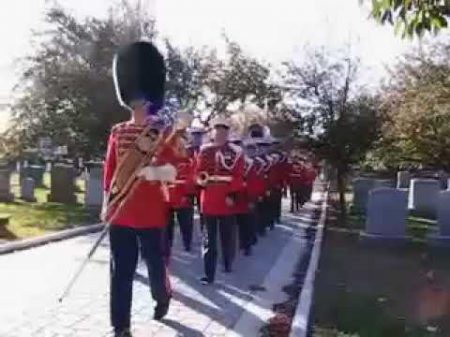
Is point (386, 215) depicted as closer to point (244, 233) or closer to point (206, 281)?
point (244, 233)

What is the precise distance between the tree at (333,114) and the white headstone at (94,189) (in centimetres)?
593

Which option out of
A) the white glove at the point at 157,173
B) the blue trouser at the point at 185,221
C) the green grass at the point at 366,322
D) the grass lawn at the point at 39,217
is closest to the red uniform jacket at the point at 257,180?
the blue trouser at the point at 185,221

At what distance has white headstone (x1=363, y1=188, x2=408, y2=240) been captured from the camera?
1634 cm

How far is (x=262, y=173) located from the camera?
16.7 meters

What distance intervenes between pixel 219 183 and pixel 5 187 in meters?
15.3

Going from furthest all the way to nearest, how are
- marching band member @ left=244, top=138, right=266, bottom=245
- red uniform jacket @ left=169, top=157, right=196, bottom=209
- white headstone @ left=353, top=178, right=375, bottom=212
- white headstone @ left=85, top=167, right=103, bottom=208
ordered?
white headstone @ left=353, top=178, right=375, bottom=212
white headstone @ left=85, top=167, right=103, bottom=208
marching band member @ left=244, top=138, right=266, bottom=245
red uniform jacket @ left=169, top=157, right=196, bottom=209

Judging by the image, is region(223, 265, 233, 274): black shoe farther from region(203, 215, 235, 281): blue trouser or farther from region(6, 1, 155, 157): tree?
region(6, 1, 155, 157): tree

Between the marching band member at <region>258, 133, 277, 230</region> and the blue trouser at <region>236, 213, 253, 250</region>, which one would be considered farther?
the marching band member at <region>258, 133, 277, 230</region>

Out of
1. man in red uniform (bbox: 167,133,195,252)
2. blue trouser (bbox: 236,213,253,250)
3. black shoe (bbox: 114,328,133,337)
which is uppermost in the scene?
man in red uniform (bbox: 167,133,195,252)

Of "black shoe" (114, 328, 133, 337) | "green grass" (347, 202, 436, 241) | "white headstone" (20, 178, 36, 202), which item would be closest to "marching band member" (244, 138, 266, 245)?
"green grass" (347, 202, 436, 241)

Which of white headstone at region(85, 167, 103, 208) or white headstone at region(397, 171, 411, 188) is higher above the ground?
white headstone at region(397, 171, 411, 188)

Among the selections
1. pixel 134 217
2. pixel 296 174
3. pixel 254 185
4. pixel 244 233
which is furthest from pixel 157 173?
pixel 296 174

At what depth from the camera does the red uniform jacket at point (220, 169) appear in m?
10.6

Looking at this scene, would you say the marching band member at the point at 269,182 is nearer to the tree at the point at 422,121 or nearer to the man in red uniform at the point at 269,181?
the man in red uniform at the point at 269,181
